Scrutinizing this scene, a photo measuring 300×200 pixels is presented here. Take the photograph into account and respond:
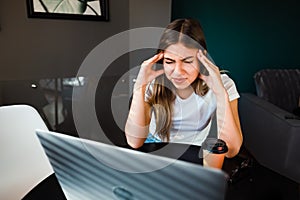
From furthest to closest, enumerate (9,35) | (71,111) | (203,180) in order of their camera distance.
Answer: (71,111) < (9,35) < (203,180)

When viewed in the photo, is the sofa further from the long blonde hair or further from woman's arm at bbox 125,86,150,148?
woman's arm at bbox 125,86,150,148

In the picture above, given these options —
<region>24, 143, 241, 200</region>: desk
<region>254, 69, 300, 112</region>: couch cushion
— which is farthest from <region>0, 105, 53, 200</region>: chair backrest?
<region>254, 69, 300, 112</region>: couch cushion

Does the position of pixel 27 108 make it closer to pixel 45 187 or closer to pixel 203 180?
pixel 45 187

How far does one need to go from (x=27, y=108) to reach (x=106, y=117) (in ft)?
3.47

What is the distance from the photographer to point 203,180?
408 mm

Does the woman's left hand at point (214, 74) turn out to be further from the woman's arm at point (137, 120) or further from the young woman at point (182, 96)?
the woman's arm at point (137, 120)

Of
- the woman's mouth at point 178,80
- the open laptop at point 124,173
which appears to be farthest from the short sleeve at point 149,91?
the open laptop at point 124,173

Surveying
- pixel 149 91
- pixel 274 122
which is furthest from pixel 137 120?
pixel 274 122

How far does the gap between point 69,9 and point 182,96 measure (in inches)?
50.8

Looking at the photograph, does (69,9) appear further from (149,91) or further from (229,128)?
(229,128)

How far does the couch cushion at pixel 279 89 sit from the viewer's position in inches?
96.9

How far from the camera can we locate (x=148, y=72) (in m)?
1.20

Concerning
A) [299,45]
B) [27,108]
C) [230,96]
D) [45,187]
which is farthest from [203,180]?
[299,45]

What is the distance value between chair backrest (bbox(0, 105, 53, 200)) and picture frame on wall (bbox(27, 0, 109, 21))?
0.97 meters
